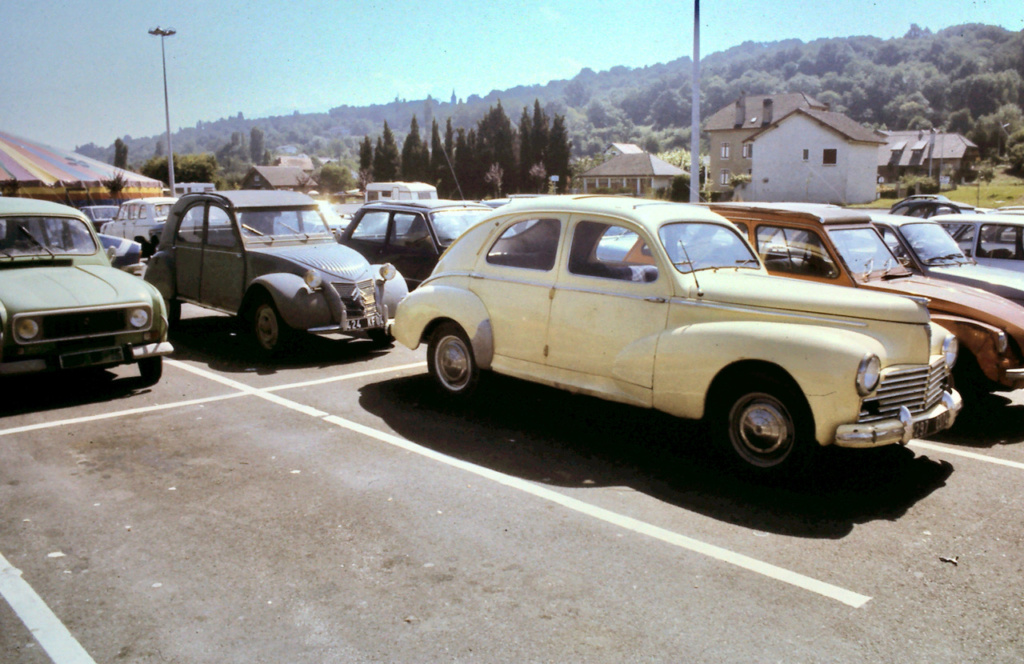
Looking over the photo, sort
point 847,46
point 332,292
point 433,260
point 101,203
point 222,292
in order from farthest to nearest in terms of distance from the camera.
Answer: point 847,46 < point 101,203 < point 433,260 < point 222,292 < point 332,292

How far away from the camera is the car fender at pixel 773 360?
16.1 ft

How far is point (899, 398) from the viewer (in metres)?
5.23

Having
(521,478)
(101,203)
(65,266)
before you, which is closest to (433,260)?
(65,266)

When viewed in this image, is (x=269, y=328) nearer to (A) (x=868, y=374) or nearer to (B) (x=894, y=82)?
(A) (x=868, y=374)

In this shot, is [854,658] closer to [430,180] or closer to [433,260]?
[433,260]

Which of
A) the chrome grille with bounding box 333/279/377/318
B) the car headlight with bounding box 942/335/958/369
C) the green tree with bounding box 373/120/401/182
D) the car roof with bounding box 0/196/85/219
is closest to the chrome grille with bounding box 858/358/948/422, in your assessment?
the car headlight with bounding box 942/335/958/369

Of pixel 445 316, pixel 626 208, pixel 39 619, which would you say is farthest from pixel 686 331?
pixel 39 619

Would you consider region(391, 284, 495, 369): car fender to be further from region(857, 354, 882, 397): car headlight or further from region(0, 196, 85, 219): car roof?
region(0, 196, 85, 219): car roof

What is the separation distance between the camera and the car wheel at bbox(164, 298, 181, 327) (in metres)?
11.1

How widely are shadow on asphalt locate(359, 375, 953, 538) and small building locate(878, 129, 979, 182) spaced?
308 ft

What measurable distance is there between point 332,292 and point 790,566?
250 inches

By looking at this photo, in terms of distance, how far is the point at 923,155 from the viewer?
97.6 m

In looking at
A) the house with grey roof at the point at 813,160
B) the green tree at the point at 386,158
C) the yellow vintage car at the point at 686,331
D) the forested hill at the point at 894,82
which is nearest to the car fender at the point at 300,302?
the yellow vintage car at the point at 686,331

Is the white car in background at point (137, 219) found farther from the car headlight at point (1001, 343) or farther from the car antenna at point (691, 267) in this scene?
the car headlight at point (1001, 343)
